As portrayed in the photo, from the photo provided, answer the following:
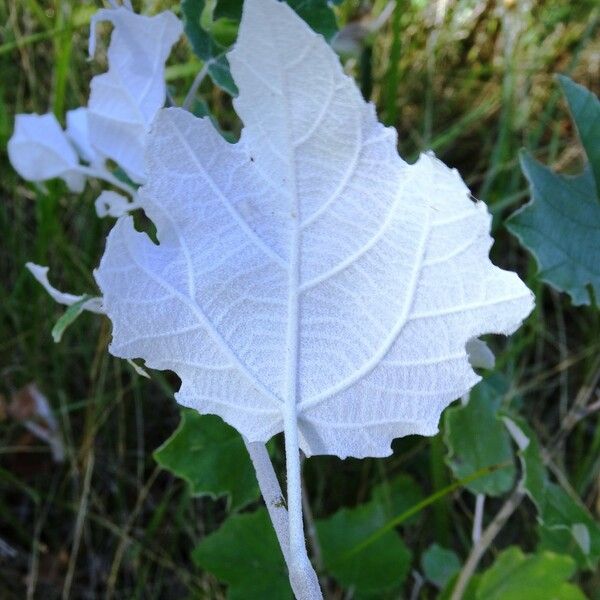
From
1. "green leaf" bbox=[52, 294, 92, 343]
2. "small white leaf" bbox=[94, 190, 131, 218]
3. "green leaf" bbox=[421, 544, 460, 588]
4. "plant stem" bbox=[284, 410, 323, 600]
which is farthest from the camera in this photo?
"green leaf" bbox=[421, 544, 460, 588]

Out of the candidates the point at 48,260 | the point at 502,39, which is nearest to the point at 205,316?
the point at 48,260

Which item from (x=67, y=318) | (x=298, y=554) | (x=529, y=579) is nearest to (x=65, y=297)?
(x=67, y=318)

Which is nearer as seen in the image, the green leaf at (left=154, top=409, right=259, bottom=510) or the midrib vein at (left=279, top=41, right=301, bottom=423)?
the midrib vein at (left=279, top=41, right=301, bottom=423)

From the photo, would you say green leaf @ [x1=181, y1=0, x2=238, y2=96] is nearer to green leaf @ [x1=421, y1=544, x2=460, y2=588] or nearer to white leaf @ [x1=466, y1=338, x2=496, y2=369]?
white leaf @ [x1=466, y1=338, x2=496, y2=369]

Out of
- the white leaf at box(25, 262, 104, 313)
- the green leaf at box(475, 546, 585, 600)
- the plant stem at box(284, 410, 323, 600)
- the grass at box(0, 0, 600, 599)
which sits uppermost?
the plant stem at box(284, 410, 323, 600)

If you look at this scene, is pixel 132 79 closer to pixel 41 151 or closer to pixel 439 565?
pixel 41 151

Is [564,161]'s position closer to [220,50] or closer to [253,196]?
[220,50]

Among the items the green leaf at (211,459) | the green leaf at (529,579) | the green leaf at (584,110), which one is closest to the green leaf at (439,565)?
the green leaf at (529,579)

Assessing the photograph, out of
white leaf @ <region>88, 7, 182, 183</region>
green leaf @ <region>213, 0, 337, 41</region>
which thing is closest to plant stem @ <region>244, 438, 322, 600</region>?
white leaf @ <region>88, 7, 182, 183</region>

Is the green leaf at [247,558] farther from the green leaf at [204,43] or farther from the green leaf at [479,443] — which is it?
the green leaf at [204,43]
